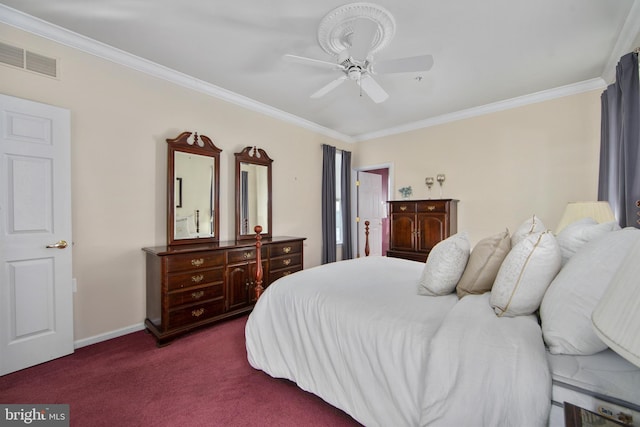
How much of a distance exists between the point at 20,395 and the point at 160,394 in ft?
2.98

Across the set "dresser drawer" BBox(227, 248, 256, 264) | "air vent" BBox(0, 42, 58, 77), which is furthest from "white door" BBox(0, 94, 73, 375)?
"dresser drawer" BBox(227, 248, 256, 264)

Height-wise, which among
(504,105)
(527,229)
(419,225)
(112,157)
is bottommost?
(419,225)

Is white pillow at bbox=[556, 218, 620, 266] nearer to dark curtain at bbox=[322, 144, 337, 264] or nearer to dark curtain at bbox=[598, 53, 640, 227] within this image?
dark curtain at bbox=[598, 53, 640, 227]

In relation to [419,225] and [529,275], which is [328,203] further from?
[529,275]

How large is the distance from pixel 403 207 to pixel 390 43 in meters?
2.29

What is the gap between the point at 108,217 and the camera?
2.50m

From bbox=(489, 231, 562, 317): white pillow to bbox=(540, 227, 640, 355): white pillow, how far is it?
116 mm

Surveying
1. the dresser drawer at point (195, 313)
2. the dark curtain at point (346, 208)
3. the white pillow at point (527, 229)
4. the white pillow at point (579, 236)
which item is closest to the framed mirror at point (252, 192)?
the dresser drawer at point (195, 313)

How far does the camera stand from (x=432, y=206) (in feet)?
12.2

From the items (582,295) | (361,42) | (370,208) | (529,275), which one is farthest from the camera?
(370,208)

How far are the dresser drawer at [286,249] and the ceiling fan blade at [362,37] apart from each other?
226cm

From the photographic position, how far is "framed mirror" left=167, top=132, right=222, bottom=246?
283 cm

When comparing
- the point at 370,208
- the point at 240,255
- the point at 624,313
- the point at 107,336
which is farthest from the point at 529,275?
the point at 370,208

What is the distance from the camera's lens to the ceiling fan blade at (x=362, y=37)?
6.83 feet
